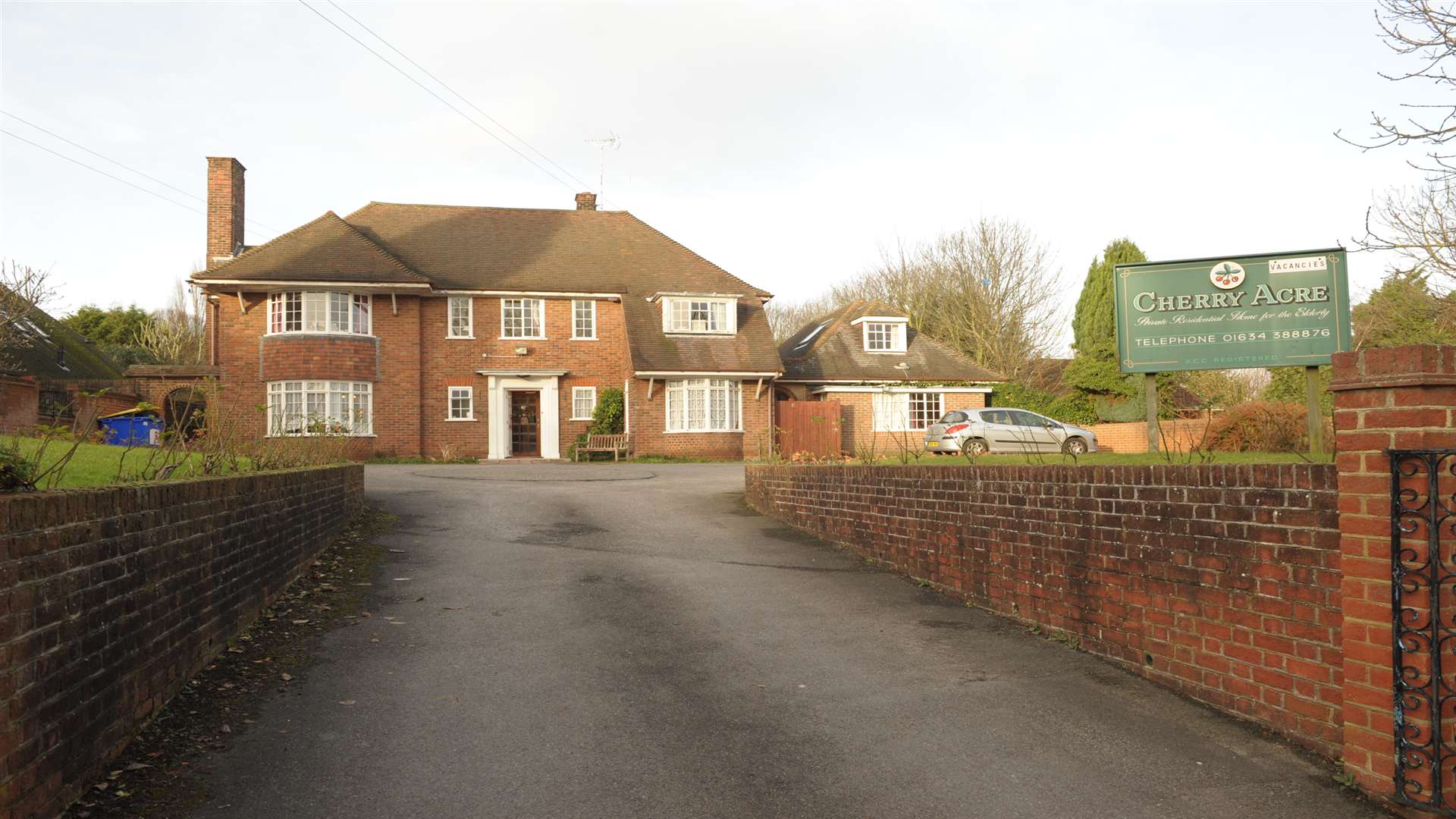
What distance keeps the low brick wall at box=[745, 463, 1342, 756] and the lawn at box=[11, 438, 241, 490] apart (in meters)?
6.21

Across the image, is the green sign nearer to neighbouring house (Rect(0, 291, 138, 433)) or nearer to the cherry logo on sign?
the cherry logo on sign

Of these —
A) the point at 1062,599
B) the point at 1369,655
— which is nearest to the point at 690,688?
the point at 1062,599

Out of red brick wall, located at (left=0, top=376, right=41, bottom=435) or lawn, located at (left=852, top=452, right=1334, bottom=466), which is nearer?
lawn, located at (left=852, top=452, right=1334, bottom=466)

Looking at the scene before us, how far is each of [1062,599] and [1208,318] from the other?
3.49m

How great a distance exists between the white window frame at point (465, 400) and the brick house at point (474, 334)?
0.05 meters

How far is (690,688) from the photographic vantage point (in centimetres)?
625

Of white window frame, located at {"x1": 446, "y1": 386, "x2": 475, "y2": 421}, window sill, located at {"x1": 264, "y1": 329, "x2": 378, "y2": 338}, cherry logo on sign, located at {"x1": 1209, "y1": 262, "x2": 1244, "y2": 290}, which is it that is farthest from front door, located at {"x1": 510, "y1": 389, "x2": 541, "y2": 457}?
cherry logo on sign, located at {"x1": 1209, "y1": 262, "x2": 1244, "y2": 290}

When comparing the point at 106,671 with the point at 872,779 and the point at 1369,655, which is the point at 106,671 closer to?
the point at 872,779

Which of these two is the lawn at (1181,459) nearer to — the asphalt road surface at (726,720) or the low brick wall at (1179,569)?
the low brick wall at (1179,569)

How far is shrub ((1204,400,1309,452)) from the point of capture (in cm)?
986

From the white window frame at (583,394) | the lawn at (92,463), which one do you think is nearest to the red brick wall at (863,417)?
the white window frame at (583,394)

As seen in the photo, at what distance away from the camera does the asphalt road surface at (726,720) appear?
4527 millimetres

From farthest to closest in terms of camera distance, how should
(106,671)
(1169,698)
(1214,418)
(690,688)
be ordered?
(1214,418) < (690,688) < (1169,698) < (106,671)

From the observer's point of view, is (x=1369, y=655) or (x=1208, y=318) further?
(x=1208, y=318)
